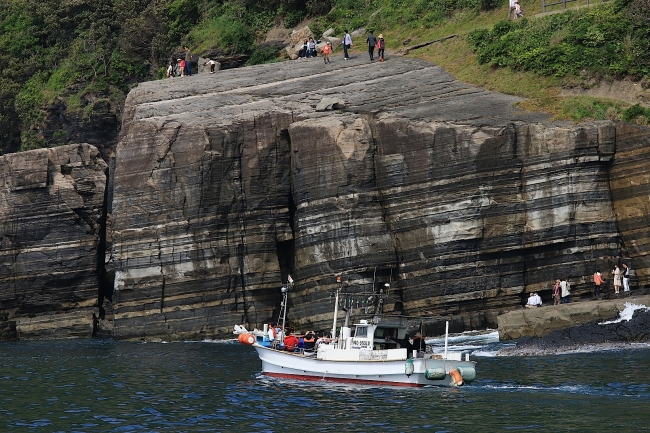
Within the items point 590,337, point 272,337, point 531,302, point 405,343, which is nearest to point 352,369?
point 405,343

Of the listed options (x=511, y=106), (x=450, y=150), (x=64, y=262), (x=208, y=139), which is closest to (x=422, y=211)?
(x=450, y=150)

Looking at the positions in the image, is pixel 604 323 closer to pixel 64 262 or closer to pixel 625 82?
pixel 625 82

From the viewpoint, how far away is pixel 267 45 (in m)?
64.2

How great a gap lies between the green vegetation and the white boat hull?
1737 centimetres

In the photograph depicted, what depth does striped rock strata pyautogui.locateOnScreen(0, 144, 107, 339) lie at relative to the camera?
4888 cm

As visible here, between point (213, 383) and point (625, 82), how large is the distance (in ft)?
84.6

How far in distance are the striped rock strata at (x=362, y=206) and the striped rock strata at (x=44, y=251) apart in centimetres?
435

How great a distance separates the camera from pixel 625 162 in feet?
135

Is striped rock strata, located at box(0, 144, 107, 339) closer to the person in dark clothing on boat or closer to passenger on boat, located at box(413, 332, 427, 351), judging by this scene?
the person in dark clothing on boat

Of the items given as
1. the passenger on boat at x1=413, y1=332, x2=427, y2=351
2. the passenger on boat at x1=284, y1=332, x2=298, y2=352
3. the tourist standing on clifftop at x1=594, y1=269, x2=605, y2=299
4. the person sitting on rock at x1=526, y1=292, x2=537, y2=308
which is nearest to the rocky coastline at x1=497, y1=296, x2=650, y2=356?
the tourist standing on clifftop at x1=594, y1=269, x2=605, y2=299

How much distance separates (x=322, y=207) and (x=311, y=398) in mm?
15881

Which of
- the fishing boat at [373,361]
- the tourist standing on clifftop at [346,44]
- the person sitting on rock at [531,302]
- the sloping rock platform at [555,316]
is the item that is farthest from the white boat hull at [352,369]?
the tourist standing on clifftop at [346,44]

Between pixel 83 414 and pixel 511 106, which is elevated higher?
pixel 511 106

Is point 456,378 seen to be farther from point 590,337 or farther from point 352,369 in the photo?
point 590,337
